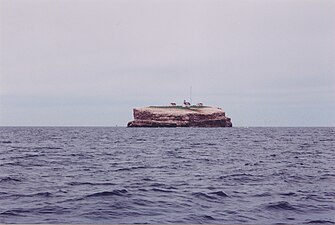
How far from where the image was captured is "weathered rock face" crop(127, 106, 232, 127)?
15975 cm

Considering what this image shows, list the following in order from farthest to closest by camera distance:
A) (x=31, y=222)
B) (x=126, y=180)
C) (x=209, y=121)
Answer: (x=209, y=121) → (x=126, y=180) → (x=31, y=222)

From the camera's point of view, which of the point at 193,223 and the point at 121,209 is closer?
the point at 193,223

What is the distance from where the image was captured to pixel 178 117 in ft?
524

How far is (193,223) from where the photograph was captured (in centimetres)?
1027

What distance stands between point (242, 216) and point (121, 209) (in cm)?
360

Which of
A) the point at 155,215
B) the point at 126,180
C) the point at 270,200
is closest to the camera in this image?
the point at 155,215

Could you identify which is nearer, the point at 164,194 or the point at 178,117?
the point at 164,194

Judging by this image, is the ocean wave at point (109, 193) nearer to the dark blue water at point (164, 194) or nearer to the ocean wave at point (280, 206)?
the dark blue water at point (164, 194)

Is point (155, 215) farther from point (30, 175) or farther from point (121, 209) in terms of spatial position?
point (30, 175)

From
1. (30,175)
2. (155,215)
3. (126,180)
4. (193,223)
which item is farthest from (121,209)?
(30,175)

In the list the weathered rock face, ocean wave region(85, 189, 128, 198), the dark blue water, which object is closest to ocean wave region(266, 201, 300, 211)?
the dark blue water

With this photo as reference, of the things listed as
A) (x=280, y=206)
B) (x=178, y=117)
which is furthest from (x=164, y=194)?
(x=178, y=117)

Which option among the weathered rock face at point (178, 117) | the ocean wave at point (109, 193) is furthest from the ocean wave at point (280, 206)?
the weathered rock face at point (178, 117)

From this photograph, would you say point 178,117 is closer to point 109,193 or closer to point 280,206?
point 109,193
